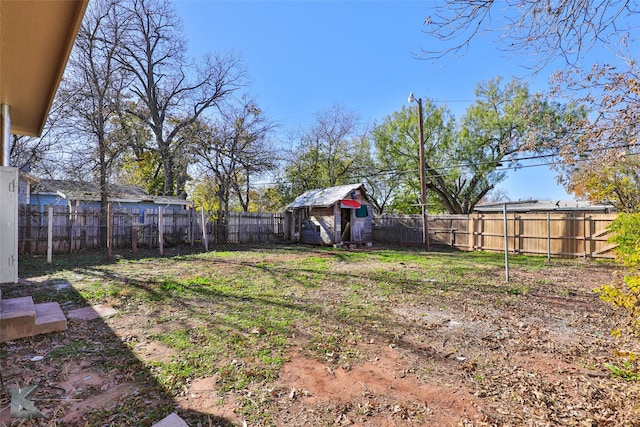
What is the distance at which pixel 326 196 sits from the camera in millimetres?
15180

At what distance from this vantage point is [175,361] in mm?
3025

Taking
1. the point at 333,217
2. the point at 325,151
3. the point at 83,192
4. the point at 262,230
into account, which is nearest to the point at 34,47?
the point at 333,217

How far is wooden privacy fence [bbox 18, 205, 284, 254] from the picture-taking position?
33.1 feet

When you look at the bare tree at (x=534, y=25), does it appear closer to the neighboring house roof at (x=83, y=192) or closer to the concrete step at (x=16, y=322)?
the concrete step at (x=16, y=322)

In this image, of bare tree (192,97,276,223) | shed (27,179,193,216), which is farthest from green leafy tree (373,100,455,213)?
shed (27,179,193,216)

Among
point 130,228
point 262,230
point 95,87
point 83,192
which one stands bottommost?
point 262,230

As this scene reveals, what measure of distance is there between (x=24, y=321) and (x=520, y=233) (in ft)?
48.1

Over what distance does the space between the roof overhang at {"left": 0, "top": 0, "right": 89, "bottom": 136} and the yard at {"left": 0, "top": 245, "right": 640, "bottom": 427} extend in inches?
113

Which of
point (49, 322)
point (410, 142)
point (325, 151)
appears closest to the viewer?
point (49, 322)

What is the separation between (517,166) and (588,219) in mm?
7262

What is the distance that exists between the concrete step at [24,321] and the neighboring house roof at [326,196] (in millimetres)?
11143

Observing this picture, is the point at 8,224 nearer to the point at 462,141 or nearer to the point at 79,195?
the point at 79,195

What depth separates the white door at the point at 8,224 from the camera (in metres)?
2.96

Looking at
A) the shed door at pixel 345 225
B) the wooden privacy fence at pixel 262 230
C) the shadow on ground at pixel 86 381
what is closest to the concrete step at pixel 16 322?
the shadow on ground at pixel 86 381
